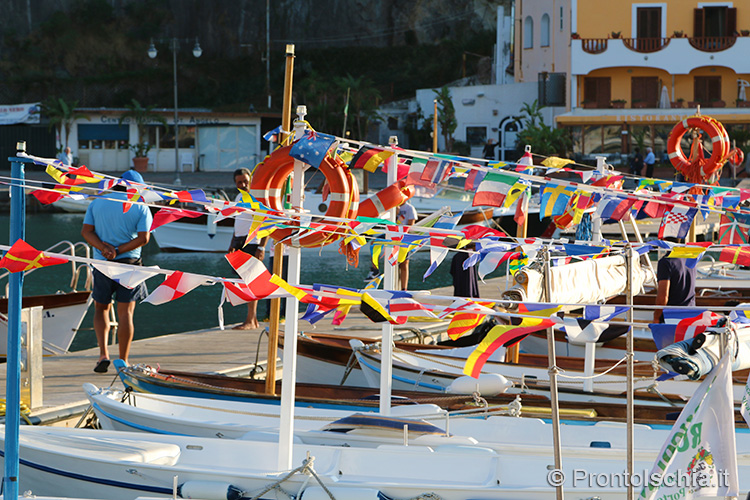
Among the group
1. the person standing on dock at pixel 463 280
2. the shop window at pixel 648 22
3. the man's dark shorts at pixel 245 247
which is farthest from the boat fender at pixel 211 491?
the shop window at pixel 648 22

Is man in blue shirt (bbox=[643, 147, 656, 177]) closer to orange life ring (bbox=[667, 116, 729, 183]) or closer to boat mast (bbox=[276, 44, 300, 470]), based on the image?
orange life ring (bbox=[667, 116, 729, 183])

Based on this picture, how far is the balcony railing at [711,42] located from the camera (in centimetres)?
4017

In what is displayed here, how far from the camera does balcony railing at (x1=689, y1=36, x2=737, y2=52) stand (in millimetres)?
40166

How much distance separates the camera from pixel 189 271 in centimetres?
2458

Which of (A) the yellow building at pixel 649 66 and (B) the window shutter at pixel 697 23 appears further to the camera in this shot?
(B) the window shutter at pixel 697 23

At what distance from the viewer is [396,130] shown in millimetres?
50156

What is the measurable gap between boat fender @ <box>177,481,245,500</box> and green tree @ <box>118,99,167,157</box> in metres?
39.5

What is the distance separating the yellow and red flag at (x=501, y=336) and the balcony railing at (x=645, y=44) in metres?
38.6

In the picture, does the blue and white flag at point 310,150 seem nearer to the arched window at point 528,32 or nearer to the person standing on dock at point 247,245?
the person standing on dock at point 247,245

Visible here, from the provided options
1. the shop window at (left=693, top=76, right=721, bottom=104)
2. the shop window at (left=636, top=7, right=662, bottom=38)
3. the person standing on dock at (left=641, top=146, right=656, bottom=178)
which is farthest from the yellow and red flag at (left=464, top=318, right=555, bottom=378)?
the shop window at (left=693, top=76, right=721, bottom=104)

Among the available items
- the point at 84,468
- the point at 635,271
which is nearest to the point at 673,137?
the point at 635,271

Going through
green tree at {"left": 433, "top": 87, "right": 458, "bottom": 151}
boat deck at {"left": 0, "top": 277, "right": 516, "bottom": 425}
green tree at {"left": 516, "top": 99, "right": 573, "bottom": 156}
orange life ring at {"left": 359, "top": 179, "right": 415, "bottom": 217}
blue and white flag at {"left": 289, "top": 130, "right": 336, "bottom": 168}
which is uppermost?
green tree at {"left": 433, "top": 87, "right": 458, "bottom": 151}

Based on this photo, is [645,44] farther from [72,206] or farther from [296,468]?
[296,468]

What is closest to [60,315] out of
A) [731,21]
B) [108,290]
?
[108,290]
